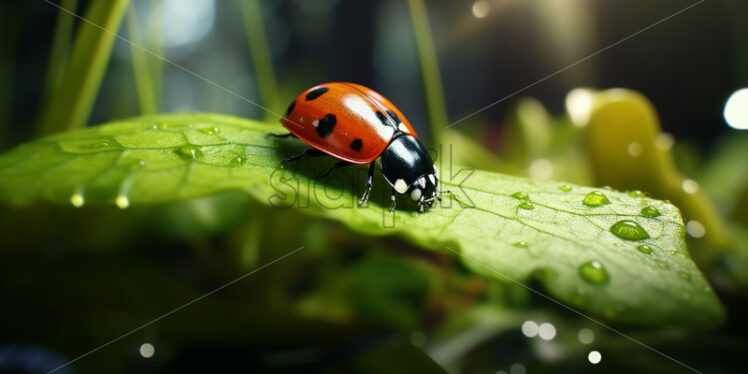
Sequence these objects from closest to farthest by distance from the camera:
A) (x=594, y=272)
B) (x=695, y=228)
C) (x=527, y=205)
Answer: (x=594, y=272), (x=527, y=205), (x=695, y=228)

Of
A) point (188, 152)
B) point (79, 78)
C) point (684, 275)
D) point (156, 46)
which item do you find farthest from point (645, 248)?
point (156, 46)

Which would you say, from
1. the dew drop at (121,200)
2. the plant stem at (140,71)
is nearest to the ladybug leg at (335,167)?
the dew drop at (121,200)

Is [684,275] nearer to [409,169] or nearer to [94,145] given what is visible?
[409,169]

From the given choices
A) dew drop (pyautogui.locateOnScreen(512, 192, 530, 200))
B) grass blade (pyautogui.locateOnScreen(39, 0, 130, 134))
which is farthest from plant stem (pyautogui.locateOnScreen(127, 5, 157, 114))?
dew drop (pyautogui.locateOnScreen(512, 192, 530, 200))

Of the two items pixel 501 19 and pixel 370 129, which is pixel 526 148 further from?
pixel 501 19

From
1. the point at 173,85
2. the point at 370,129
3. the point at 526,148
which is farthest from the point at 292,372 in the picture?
the point at 173,85

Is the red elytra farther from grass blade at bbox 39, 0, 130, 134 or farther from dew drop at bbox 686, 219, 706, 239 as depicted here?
dew drop at bbox 686, 219, 706, 239

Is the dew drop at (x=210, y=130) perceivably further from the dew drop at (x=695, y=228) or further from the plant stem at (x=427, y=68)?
the dew drop at (x=695, y=228)
